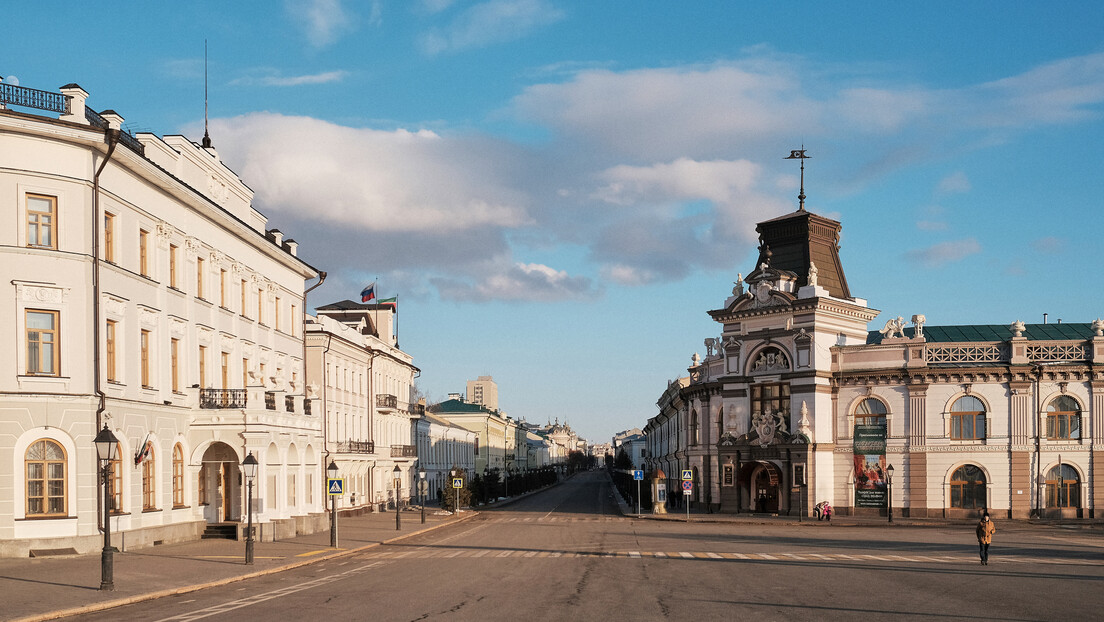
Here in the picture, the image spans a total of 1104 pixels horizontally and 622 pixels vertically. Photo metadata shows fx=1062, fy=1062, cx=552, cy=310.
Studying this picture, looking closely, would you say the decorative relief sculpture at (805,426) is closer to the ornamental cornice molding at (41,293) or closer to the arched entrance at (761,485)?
the arched entrance at (761,485)

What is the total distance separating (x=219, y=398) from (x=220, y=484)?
3312mm

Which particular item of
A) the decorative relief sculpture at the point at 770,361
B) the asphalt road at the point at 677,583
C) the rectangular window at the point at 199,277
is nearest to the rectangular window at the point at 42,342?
the asphalt road at the point at 677,583

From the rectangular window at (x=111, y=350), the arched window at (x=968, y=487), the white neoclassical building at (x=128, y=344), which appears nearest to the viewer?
the white neoclassical building at (x=128, y=344)

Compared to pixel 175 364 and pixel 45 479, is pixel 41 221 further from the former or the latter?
pixel 175 364

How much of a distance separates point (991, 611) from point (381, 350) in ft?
183

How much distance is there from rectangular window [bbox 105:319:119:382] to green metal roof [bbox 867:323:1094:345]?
148 ft

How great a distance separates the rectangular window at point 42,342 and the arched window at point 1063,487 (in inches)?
1848

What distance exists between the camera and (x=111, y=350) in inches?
1244

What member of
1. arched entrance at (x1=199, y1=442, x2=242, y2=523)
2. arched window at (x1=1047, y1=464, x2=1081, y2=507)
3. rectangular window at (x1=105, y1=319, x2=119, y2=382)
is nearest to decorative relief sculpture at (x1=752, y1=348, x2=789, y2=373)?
arched window at (x1=1047, y1=464, x2=1081, y2=507)

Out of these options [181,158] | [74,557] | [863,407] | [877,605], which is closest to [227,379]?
[181,158]

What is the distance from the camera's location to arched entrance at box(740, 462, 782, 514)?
60.8 metres

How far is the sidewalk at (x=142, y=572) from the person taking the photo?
65.6 ft

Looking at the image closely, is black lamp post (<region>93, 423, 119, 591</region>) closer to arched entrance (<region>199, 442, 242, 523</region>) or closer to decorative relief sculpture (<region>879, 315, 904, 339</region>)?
arched entrance (<region>199, 442, 242, 523</region>)

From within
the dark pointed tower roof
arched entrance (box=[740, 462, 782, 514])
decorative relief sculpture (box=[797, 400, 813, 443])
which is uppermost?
the dark pointed tower roof
